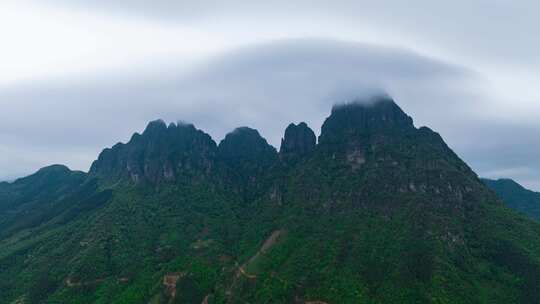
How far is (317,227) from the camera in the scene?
632 feet

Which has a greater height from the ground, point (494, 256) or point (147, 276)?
point (494, 256)

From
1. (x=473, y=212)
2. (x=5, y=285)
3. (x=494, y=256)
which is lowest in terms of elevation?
(x=5, y=285)

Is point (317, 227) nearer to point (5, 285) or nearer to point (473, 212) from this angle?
point (473, 212)

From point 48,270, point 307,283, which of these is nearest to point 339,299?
point 307,283

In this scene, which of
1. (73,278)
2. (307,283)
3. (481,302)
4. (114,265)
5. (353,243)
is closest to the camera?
(481,302)

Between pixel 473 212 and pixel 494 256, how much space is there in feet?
86.0

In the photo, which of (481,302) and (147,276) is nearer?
(481,302)

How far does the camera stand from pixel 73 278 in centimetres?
18550

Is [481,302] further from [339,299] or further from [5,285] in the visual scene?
[5,285]

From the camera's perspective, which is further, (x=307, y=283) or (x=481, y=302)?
(x=307, y=283)

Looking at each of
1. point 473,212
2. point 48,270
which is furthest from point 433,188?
point 48,270

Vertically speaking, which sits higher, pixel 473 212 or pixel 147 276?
pixel 473 212

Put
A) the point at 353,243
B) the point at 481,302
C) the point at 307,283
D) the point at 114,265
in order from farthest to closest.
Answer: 1. the point at 114,265
2. the point at 353,243
3. the point at 307,283
4. the point at 481,302

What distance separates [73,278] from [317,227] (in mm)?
114396
